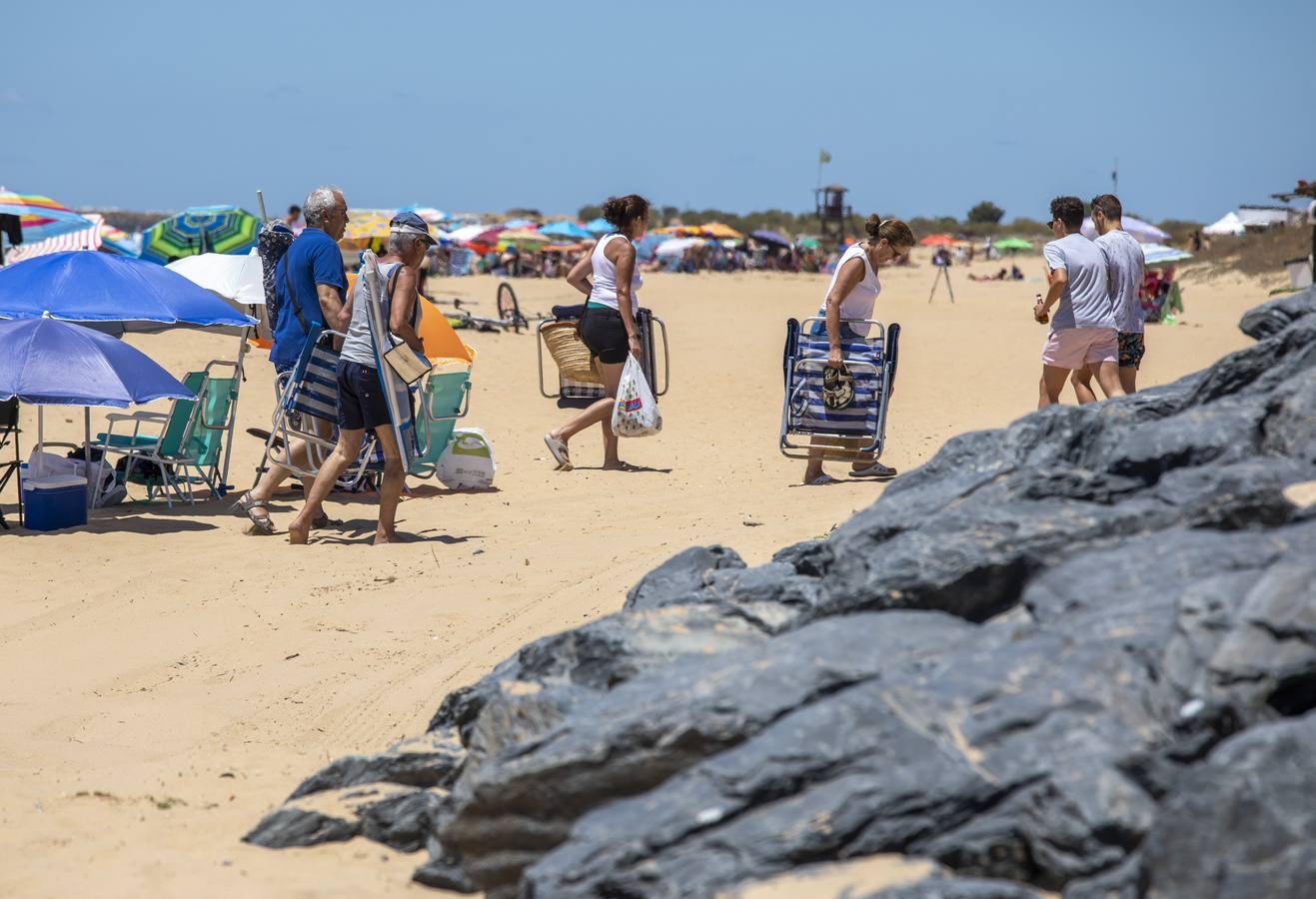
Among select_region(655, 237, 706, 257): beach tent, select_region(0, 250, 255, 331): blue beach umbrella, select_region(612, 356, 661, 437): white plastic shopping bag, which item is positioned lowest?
select_region(612, 356, 661, 437): white plastic shopping bag

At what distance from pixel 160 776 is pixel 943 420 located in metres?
9.08

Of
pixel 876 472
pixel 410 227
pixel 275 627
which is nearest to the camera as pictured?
pixel 275 627

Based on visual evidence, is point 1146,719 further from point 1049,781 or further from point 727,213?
point 727,213

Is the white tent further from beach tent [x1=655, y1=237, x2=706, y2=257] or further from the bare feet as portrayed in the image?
the bare feet

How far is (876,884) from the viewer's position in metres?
2.58

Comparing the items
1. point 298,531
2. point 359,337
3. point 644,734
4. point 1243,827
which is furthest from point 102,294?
point 1243,827

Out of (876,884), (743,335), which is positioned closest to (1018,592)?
(876,884)

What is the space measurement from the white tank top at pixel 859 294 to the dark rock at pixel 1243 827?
5.93 m

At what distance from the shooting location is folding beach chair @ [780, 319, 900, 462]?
8461 millimetres

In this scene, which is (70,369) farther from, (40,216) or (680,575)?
(40,216)

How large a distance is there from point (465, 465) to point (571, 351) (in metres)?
1.08

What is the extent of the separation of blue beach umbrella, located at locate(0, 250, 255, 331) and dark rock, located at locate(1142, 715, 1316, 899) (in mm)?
6829

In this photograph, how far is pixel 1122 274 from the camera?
26.1 feet

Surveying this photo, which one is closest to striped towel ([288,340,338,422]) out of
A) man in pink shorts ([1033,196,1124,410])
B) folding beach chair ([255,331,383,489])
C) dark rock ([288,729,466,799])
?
folding beach chair ([255,331,383,489])
